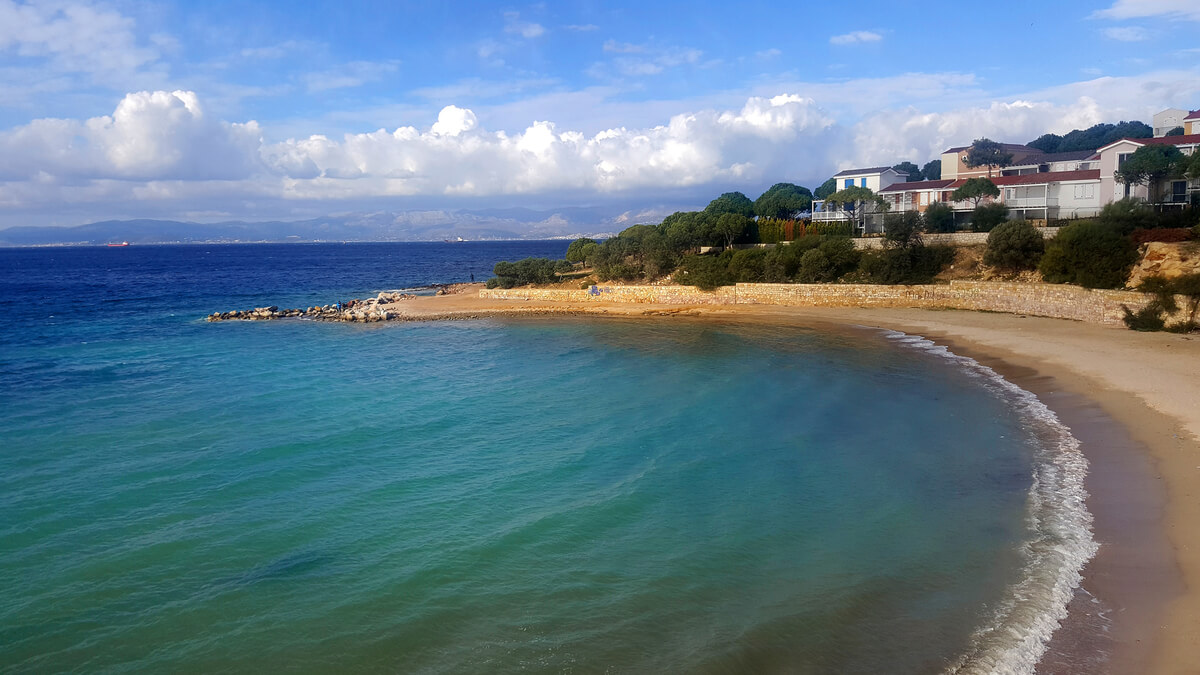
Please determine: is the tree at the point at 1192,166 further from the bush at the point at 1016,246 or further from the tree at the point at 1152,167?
the bush at the point at 1016,246

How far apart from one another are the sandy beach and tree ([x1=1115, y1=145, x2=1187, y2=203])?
1632cm

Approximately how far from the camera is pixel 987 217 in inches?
1827

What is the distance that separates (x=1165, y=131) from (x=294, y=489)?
240 ft

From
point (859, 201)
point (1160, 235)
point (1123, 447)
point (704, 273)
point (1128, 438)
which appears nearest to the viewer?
point (1123, 447)

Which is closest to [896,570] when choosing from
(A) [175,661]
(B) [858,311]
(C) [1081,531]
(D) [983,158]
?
(C) [1081,531]

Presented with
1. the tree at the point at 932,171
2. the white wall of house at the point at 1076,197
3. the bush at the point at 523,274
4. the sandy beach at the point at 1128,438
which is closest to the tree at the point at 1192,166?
the white wall of house at the point at 1076,197

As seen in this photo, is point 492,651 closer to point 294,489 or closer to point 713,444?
point 294,489

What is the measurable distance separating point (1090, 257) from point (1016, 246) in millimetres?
5042

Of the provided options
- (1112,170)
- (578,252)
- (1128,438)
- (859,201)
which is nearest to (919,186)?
(859,201)

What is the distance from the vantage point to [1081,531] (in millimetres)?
11742

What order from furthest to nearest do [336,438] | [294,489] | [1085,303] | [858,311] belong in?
[858,311], [1085,303], [336,438], [294,489]

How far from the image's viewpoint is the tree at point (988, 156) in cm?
6088

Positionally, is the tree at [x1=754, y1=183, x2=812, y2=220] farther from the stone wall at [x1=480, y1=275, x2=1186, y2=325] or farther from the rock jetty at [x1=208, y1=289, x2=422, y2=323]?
the rock jetty at [x1=208, y1=289, x2=422, y2=323]

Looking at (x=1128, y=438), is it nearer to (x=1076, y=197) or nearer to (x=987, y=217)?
(x=987, y=217)
